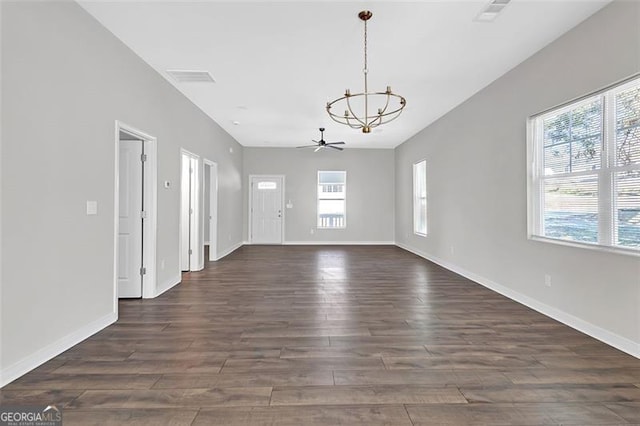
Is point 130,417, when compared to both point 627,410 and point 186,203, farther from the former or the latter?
point 186,203

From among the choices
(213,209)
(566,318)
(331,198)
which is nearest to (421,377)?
(566,318)

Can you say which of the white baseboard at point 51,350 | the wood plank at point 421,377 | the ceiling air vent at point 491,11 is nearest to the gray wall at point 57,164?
the white baseboard at point 51,350

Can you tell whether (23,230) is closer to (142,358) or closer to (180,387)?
(142,358)

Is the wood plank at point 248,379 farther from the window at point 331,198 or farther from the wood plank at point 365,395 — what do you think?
the window at point 331,198

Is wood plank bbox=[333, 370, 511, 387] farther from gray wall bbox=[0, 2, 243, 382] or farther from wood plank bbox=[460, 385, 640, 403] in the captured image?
gray wall bbox=[0, 2, 243, 382]

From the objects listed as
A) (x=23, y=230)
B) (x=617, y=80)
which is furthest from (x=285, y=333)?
(x=617, y=80)

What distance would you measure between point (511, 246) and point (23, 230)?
4.87 metres

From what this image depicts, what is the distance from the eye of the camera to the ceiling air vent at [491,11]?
2816 millimetres

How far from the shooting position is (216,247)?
7.23 m

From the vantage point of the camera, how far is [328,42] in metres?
3.44

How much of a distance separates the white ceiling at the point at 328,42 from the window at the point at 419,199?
279 centimetres

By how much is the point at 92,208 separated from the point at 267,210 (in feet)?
22.9

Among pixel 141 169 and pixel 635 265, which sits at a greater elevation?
pixel 141 169

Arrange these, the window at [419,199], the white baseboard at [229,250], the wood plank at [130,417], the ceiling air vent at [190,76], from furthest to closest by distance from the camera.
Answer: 1. the window at [419,199]
2. the white baseboard at [229,250]
3. the ceiling air vent at [190,76]
4. the wood plank at [130,417]
